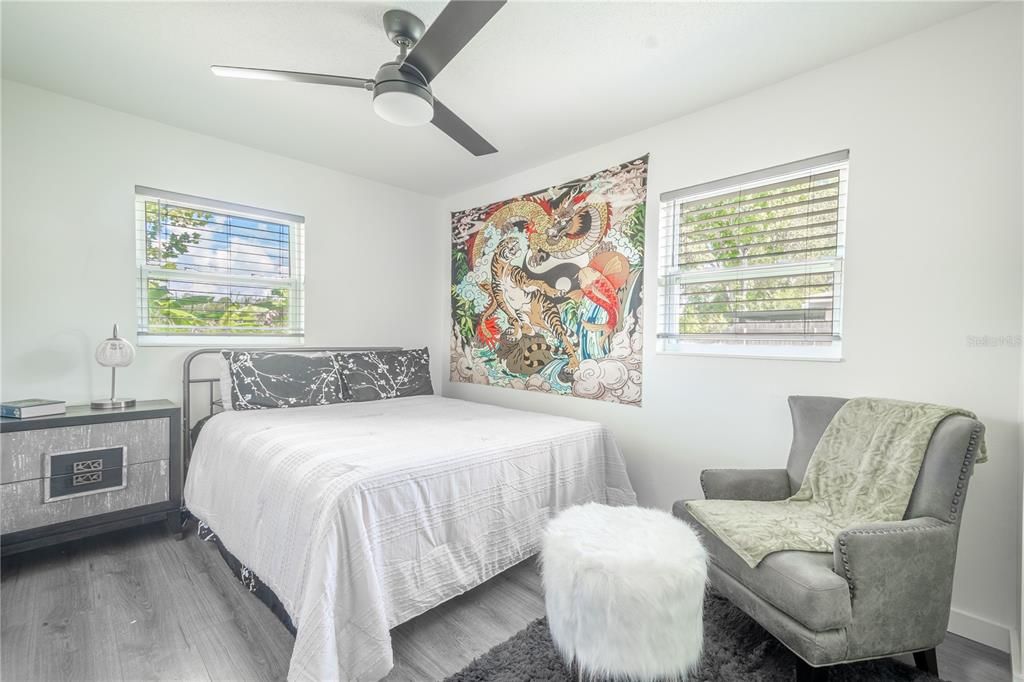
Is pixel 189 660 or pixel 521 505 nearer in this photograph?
pixel 189 660

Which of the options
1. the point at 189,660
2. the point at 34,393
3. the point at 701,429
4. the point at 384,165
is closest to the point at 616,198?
the point at 701,429

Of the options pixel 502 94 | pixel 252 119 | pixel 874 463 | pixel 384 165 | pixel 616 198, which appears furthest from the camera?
pixel 384 165

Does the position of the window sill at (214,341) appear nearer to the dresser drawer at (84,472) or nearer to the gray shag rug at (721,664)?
the dresser drawer at (84,472)

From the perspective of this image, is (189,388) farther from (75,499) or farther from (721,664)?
(721,664)

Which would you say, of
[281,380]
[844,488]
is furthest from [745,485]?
[281,380]

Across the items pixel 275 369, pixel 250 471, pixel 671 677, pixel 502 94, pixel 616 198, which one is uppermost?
pixel 502 94

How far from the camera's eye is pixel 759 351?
2.32 metres

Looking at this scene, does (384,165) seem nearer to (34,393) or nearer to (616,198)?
(616,198)

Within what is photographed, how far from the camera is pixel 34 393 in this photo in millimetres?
2377

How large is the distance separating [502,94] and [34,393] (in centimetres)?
298

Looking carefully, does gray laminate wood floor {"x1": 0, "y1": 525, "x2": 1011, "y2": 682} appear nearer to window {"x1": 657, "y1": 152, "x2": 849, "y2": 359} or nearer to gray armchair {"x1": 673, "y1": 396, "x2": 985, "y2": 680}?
gray armchair {"x1": 673, "y1": 396, "x2": 985, "y2": 680}

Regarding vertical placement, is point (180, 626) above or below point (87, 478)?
below

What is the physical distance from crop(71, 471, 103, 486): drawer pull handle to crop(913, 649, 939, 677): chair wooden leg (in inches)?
140

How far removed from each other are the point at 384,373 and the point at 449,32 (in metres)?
2.42
